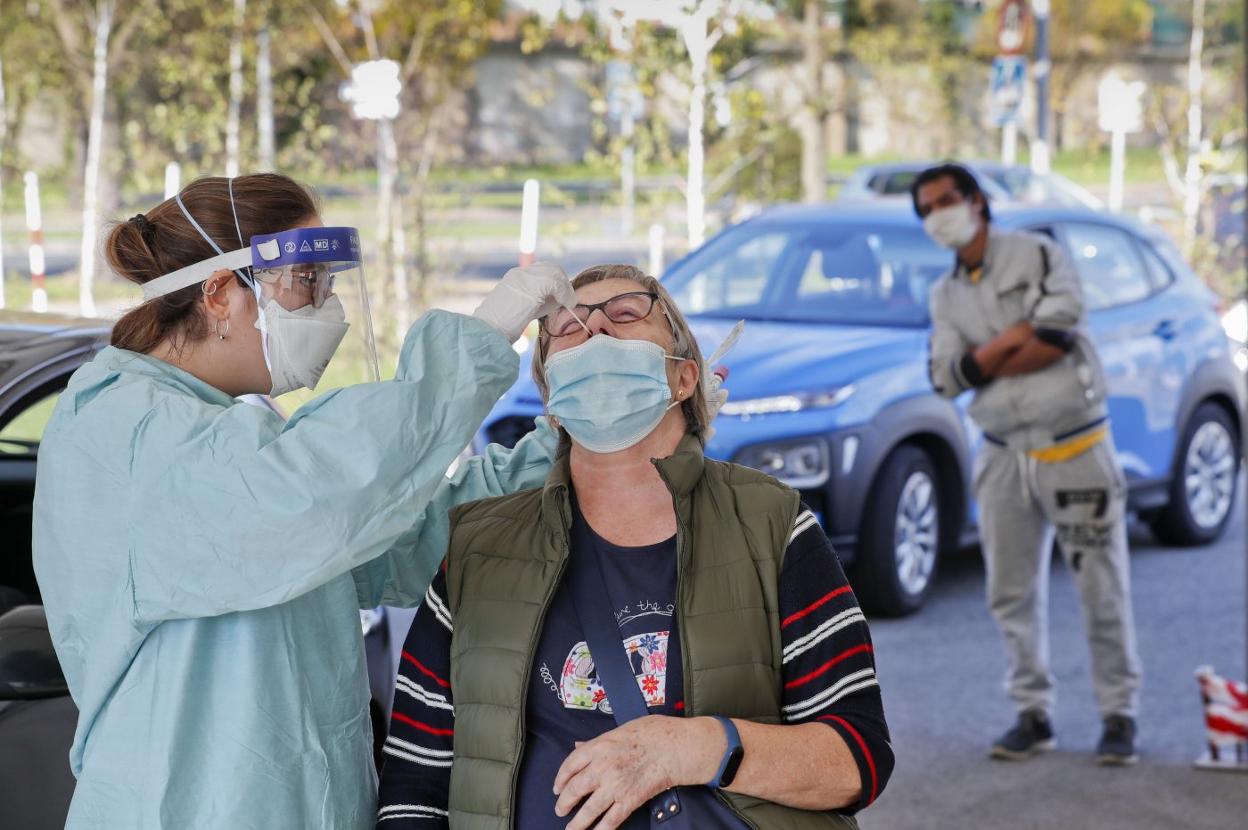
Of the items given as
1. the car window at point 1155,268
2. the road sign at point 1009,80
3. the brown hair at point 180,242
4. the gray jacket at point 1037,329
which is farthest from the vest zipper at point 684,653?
the road sign at point 1009,80

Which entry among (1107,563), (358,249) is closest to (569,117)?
(1107,563)

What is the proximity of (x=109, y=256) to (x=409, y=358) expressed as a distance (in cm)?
58

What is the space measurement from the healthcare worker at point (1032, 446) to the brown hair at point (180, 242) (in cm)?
380

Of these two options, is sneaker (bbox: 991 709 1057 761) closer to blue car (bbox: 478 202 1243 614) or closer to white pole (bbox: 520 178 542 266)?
blue car (bbox: 478 202 1243 614)

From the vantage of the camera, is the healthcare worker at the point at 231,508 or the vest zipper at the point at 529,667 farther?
the vest zipper at the point at 529,667

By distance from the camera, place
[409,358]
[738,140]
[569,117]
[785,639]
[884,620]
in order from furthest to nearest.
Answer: [569,117], [738,140], [884,620], [785,639], [409,358]

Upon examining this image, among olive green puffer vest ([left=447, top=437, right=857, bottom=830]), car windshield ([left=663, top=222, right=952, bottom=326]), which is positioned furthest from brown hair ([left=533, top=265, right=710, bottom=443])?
car windshield ([left=663, top=222, right=952, bottom=326])

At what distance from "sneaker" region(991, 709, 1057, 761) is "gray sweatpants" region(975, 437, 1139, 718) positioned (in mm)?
47

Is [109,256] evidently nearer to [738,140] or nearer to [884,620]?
[884,620]

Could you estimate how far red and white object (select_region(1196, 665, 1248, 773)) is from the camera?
573 cm

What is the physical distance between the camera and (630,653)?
8.63ft

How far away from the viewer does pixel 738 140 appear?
1488 cm

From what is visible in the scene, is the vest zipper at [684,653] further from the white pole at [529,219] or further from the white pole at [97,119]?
the white pole at [97,119]

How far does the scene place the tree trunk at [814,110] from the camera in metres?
17.1
